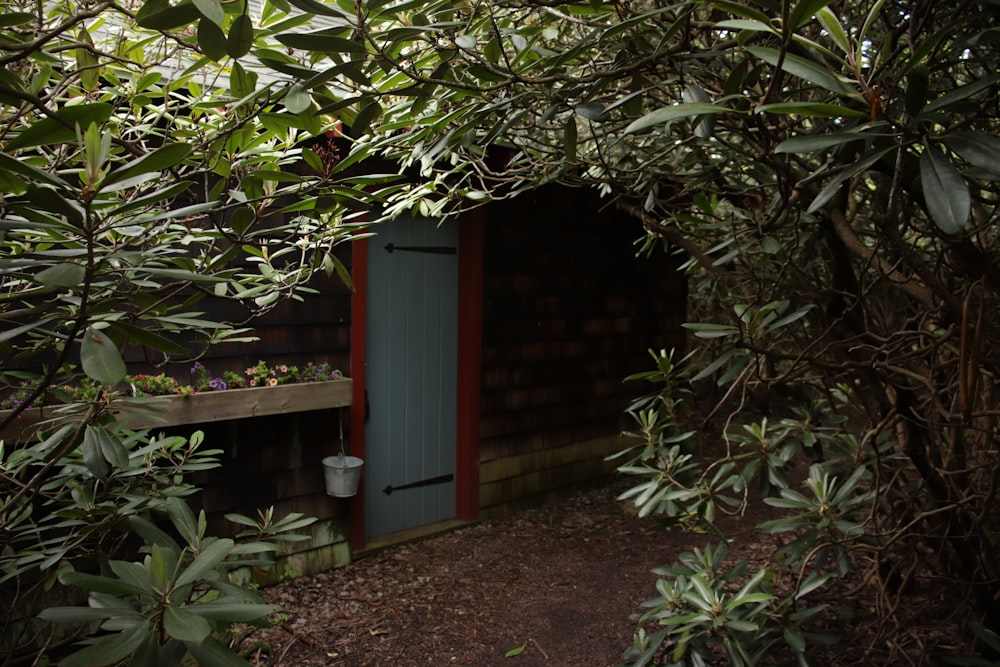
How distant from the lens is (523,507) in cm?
499

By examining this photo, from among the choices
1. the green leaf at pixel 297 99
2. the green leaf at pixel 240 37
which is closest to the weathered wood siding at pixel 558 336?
the green leaf at pixel 297 99

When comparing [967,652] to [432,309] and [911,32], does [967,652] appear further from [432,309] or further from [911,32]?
[432,309]

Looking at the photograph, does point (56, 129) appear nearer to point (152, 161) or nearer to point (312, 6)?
point (152, 161)

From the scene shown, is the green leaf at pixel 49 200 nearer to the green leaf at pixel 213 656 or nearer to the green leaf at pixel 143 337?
the green leaf at pixel 143 337

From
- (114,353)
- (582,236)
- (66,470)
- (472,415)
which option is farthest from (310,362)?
(114,353)

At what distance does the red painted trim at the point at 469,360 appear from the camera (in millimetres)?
4496

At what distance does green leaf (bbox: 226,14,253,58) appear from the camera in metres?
1.01

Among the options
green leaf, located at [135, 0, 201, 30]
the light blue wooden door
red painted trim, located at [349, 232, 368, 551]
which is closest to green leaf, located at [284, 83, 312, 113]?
→ green leaf, located at [135, 0, 201, 30]

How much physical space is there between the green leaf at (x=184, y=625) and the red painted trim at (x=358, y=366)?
2.85 metres

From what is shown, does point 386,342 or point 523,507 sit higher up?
point 386,342

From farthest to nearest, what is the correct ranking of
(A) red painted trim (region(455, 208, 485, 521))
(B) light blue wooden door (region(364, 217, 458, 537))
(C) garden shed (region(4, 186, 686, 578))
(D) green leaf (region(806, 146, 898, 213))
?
(A) red painted trim (region(455, 208, 485, 521)) → (B) light blue wooden door (region(364, 217, 458, 537)) → (C) garden shed (region(4, 186, 686, 578)) → (D) green leaf (region(806, 146, 898, 213))

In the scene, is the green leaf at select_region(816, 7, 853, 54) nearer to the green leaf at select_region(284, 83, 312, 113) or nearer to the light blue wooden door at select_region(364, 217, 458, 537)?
the green leaf at select_region(284, 83, 312, 113)

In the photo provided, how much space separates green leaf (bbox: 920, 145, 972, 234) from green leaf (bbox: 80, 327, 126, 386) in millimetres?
995

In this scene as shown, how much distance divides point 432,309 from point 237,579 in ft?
6.28
